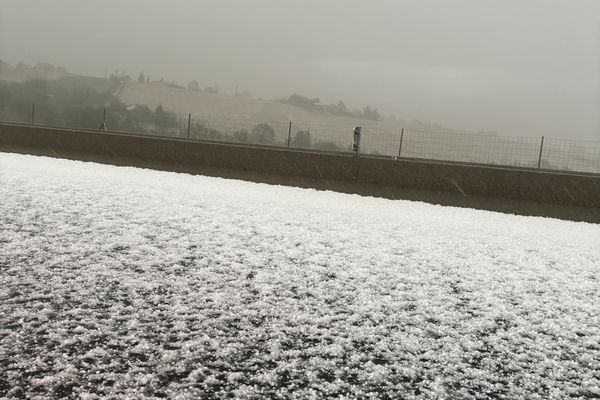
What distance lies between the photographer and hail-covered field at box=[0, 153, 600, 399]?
1895mm

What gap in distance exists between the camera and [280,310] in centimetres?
271

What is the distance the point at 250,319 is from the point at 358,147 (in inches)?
336

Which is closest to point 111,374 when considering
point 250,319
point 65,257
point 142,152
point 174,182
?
point 250,319

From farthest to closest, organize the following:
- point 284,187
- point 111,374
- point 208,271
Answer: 1. point 284,187
2. point 208,271
3. point 111,374

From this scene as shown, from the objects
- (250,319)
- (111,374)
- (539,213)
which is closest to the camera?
(111,374)

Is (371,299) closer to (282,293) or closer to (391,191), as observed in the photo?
(282,293)

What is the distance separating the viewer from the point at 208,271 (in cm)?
343

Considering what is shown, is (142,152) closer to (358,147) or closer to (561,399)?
(358,147)

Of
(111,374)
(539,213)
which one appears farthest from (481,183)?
(111,374)

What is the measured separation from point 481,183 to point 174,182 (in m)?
5.46

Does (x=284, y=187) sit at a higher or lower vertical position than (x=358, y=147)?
lower

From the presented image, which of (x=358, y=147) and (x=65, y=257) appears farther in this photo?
(x=358, y=147)

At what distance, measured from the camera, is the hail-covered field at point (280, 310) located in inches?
74.6

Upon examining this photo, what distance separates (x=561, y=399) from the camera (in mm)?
1886
